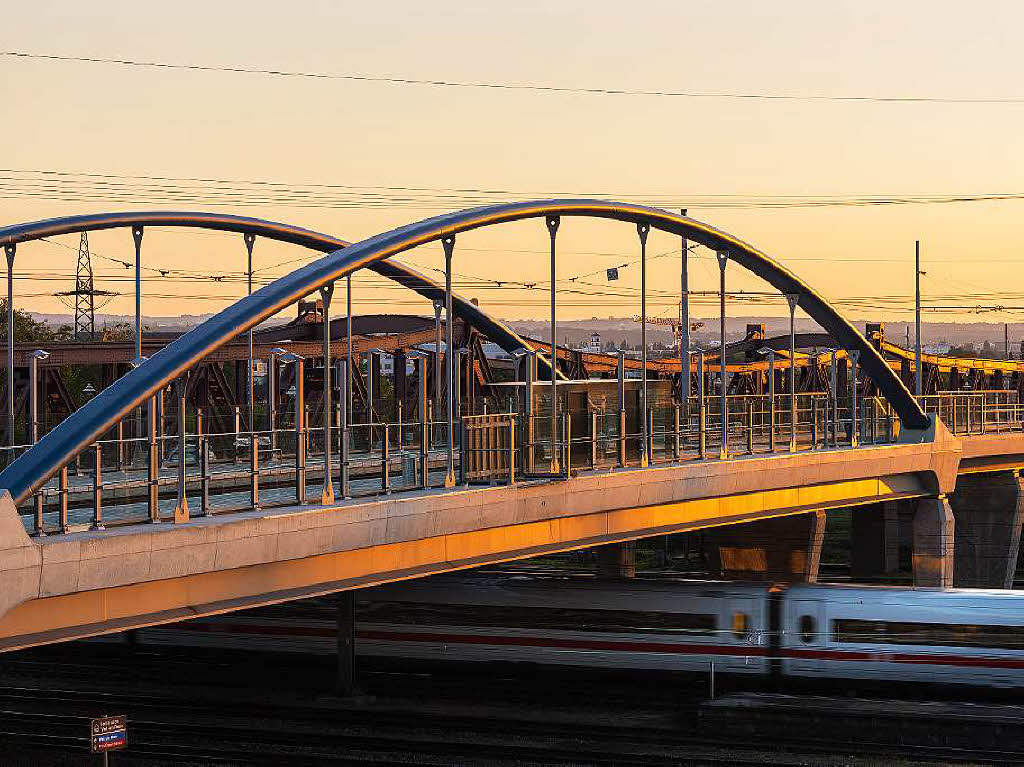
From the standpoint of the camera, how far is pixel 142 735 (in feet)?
112

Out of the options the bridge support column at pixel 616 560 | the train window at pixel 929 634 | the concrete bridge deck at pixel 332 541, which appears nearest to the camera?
the concrete bridge deck at pixel 332 541

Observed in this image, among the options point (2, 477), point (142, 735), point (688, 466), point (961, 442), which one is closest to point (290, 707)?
point (142, 735)

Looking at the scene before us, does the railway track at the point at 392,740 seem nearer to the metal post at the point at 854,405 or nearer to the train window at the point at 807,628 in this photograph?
the train window at the point at 807,628

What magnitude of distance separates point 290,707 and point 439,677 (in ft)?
17.7

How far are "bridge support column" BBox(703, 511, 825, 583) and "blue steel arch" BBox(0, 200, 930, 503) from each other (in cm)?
889

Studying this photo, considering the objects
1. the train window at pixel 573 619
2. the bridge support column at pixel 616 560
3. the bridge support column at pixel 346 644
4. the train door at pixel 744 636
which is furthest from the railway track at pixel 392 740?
the bridge support column at pixel 616 560

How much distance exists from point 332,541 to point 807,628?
54.6 feet

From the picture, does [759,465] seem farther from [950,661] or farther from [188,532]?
[188,532]

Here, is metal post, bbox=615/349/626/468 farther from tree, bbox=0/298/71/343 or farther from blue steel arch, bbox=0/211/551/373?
tree, bbox=0/298/71/343

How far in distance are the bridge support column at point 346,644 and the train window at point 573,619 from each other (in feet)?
11.5

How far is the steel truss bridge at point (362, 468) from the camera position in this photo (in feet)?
75.4

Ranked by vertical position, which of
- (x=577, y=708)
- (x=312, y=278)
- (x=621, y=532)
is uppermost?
(x=312, y=278)

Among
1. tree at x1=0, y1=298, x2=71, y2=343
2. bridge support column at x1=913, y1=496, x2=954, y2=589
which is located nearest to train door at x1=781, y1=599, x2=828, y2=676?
bridge support column at x1=913, y1=496, x2=954, y2=589

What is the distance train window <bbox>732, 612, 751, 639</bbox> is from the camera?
40344mm
